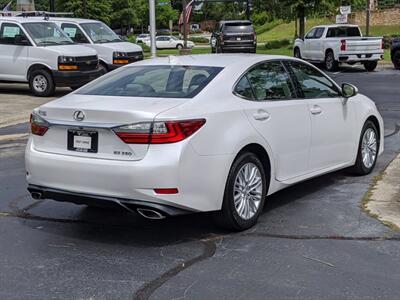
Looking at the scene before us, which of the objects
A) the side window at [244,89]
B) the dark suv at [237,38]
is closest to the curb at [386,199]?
the side window at [244,89]

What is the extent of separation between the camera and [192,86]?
5.57 m

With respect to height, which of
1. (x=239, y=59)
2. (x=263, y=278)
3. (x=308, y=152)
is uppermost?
(x=239, y=59)

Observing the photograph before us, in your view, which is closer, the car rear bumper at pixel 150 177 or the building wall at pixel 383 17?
the car rear bumper at pixel 150 177

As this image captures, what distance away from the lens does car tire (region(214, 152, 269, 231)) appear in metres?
5.33

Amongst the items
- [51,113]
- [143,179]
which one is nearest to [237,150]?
[143,179]

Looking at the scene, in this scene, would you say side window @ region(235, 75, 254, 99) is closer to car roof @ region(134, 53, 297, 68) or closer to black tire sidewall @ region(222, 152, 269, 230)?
car roof @ region(134, 53, 297, 68)

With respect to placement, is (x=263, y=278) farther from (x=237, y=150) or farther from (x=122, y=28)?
(x=122, y=28)

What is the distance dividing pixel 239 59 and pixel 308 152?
3.80 feet

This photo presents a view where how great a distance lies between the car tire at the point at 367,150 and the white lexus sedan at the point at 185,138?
972 mm

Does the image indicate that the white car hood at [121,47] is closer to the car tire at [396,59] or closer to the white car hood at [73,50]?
the white car hood at [73,50]

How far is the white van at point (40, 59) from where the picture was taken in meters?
16.7

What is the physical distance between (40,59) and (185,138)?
1271 cm

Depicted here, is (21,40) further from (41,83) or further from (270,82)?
(270,82)

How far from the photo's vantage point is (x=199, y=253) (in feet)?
Result: 16.4
